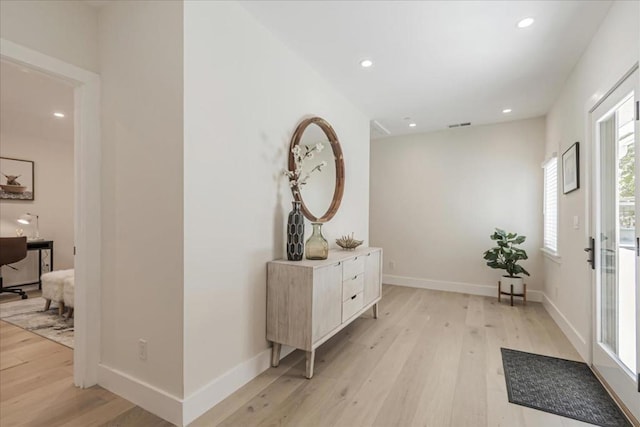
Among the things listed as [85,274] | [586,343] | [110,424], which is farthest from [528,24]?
[110,424]

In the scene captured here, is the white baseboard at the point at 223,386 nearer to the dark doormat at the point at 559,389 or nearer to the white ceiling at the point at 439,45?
the dark doormat at the point at 559,389

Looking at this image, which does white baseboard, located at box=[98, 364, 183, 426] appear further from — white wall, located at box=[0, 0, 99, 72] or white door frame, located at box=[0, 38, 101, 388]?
white wall, located at box=[0, 0, 99, 72]

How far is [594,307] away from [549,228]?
1.95 metres

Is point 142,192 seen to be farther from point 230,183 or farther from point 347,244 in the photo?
point 347,244

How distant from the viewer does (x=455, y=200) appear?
499 centimetres

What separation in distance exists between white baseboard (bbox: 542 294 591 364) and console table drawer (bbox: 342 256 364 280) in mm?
1965

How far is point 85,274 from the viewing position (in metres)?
2.09

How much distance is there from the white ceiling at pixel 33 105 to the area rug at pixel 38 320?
2.38 m

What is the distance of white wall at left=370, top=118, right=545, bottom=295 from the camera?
449 centimetres

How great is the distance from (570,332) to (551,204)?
5.65 feet

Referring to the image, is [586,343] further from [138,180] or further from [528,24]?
[138,180]

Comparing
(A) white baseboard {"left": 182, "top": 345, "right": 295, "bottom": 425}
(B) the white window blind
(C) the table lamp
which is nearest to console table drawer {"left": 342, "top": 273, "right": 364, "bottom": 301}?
(A) white baseboard {"left": 182, "top": 345, "right": 295, "bottom": 425}

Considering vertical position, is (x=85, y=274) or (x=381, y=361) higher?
(x=85, y=274)

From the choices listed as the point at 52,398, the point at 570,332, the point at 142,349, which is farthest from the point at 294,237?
the point at 570,332
